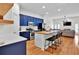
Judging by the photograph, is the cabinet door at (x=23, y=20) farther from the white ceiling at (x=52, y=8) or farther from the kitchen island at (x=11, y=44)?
the kitchen island at (x=11, y=44)

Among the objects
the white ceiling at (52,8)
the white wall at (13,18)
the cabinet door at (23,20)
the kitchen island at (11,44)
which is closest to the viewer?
the kitchen island at (11,44)

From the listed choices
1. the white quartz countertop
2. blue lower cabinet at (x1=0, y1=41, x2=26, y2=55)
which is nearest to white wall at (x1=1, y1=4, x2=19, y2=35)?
the white quartz countertop

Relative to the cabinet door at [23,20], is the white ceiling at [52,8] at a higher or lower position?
higher

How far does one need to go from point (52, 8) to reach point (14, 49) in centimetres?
119

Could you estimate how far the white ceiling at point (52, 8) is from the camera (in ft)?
5.76

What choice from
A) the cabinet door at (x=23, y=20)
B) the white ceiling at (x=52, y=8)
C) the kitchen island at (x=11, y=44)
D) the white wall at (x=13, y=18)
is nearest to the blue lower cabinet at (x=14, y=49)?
Result: the kitchen island at (x=11, y=44)

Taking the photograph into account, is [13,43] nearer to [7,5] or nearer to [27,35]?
[27,35]

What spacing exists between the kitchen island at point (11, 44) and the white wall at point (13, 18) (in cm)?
9

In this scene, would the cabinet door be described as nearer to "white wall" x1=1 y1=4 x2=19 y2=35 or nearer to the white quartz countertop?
"white wall" x1=1 y1=4 x2=19 y2=35

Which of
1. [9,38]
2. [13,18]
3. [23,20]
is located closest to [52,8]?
[23,20]

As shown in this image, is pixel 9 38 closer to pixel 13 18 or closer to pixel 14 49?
pixel 14 49

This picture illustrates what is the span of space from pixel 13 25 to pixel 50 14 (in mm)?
877

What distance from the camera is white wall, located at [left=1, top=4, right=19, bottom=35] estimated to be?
1641 millimetres

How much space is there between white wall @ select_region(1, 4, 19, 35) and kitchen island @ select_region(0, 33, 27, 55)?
0.31 ft
